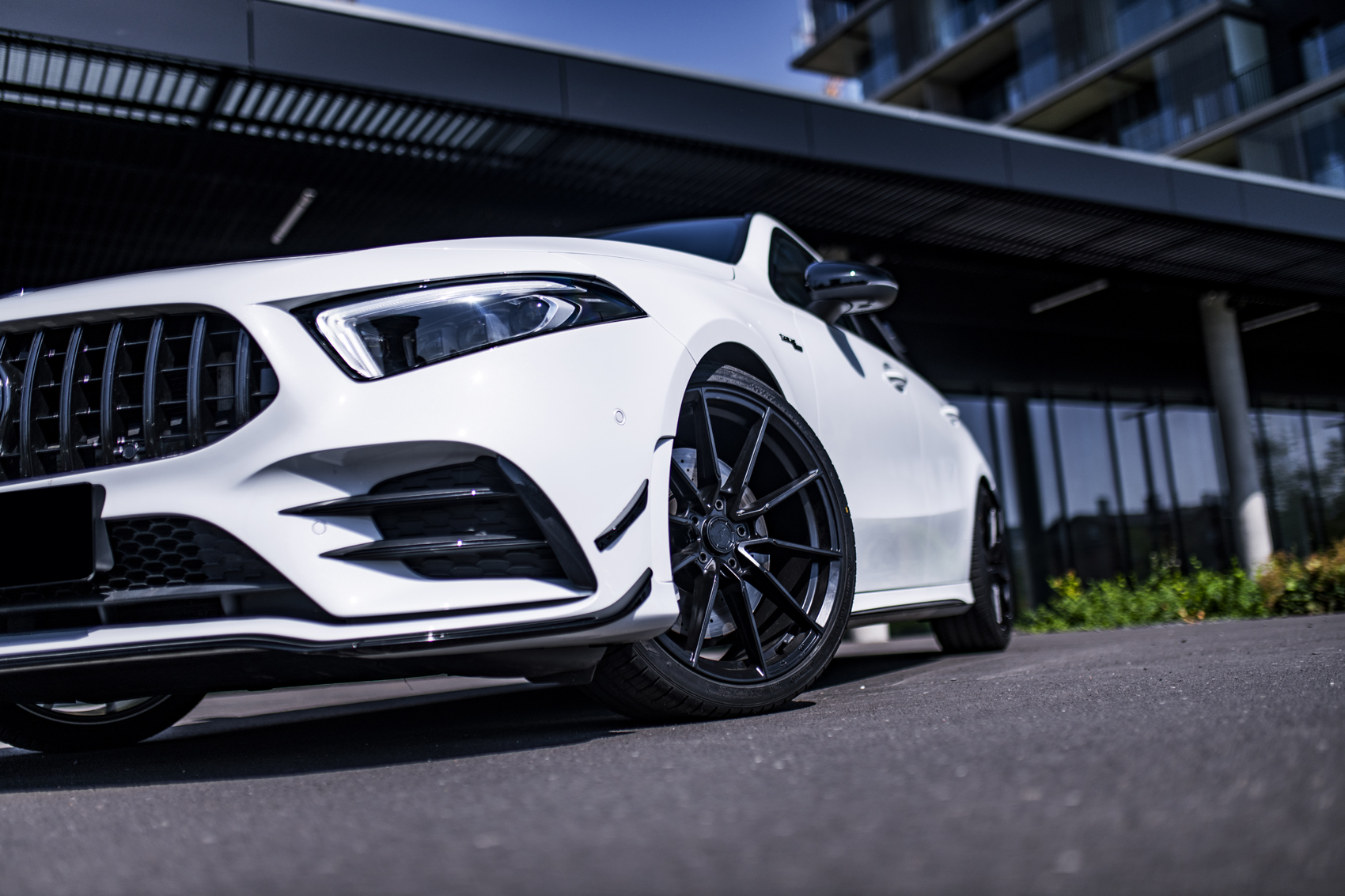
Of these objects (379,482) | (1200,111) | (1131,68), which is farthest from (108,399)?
(1131,68)

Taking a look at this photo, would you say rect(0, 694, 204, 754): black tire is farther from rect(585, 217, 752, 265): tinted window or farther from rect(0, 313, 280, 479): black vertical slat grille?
rect(585, 217, 752, 265): tinted window

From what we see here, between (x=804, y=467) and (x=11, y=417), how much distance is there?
6.44 ft

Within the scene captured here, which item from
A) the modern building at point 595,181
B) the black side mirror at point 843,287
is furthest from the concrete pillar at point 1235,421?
the black side mirror at point 843,287

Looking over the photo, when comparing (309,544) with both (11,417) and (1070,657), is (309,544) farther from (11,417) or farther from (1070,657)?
(1070,657)

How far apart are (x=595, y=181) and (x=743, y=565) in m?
6.78

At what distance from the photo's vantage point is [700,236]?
3.94 m

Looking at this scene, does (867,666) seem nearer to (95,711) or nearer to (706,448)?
(706,448)

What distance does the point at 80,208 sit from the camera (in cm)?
849

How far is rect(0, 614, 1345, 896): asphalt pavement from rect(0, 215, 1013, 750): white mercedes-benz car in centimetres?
25

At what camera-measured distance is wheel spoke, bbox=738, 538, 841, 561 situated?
288cm

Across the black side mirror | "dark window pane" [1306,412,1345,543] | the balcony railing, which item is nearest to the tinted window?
the black side mirror

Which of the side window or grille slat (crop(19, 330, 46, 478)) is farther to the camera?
the side window

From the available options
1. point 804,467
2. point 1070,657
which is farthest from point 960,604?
point 804,467

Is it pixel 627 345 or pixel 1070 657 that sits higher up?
pixel 627 345
